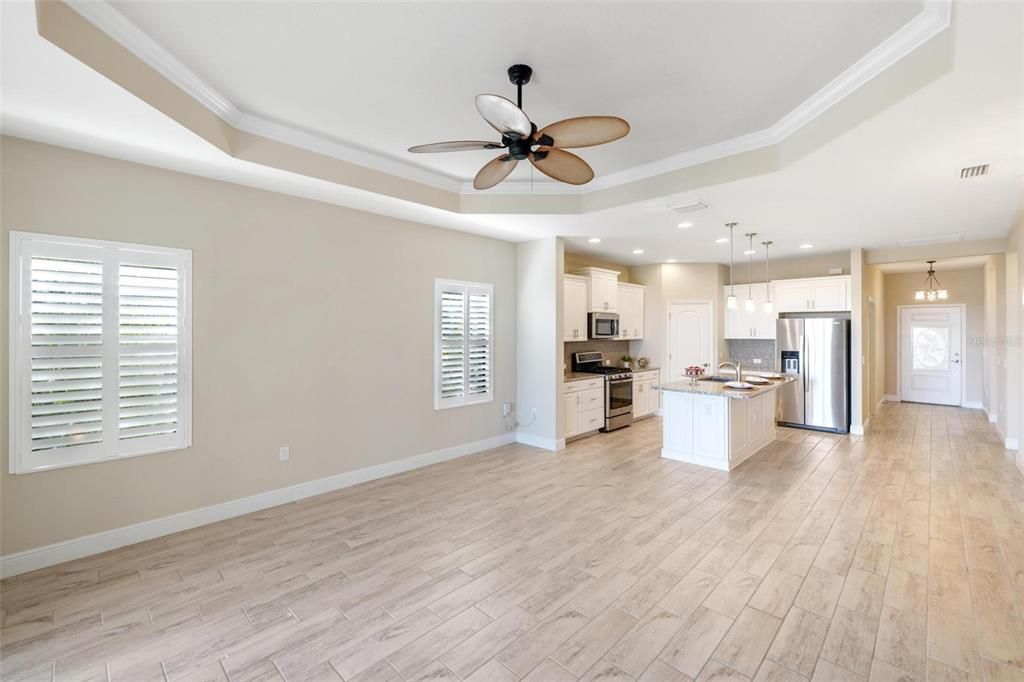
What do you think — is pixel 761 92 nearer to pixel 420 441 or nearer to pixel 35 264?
pixel 420 441

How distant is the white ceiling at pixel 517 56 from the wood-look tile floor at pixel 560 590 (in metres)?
3.03

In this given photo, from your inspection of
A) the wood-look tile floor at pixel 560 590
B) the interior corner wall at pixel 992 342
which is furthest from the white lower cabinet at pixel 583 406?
the interior corner wall at pixel 992 342

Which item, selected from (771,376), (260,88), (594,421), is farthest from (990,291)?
(260,88)

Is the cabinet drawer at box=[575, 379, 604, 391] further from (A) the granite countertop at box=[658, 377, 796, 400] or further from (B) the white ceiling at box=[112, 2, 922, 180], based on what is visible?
(B) the white ceiling at box=[112, 2, 922, 180]

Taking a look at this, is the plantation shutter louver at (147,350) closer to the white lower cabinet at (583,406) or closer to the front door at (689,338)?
the white lower cabinet at (583,406)

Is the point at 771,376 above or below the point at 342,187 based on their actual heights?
below

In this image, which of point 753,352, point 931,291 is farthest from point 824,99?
point 931,291

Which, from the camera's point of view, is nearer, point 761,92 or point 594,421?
point 761,92

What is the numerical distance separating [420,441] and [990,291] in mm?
8906

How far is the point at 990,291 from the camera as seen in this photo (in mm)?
6930

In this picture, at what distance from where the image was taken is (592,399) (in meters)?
6.38

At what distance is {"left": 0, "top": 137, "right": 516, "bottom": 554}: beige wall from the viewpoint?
2.92m

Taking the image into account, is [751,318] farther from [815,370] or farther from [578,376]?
[578,376]

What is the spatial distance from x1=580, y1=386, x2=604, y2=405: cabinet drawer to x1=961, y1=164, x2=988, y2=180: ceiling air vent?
424 centimetres
